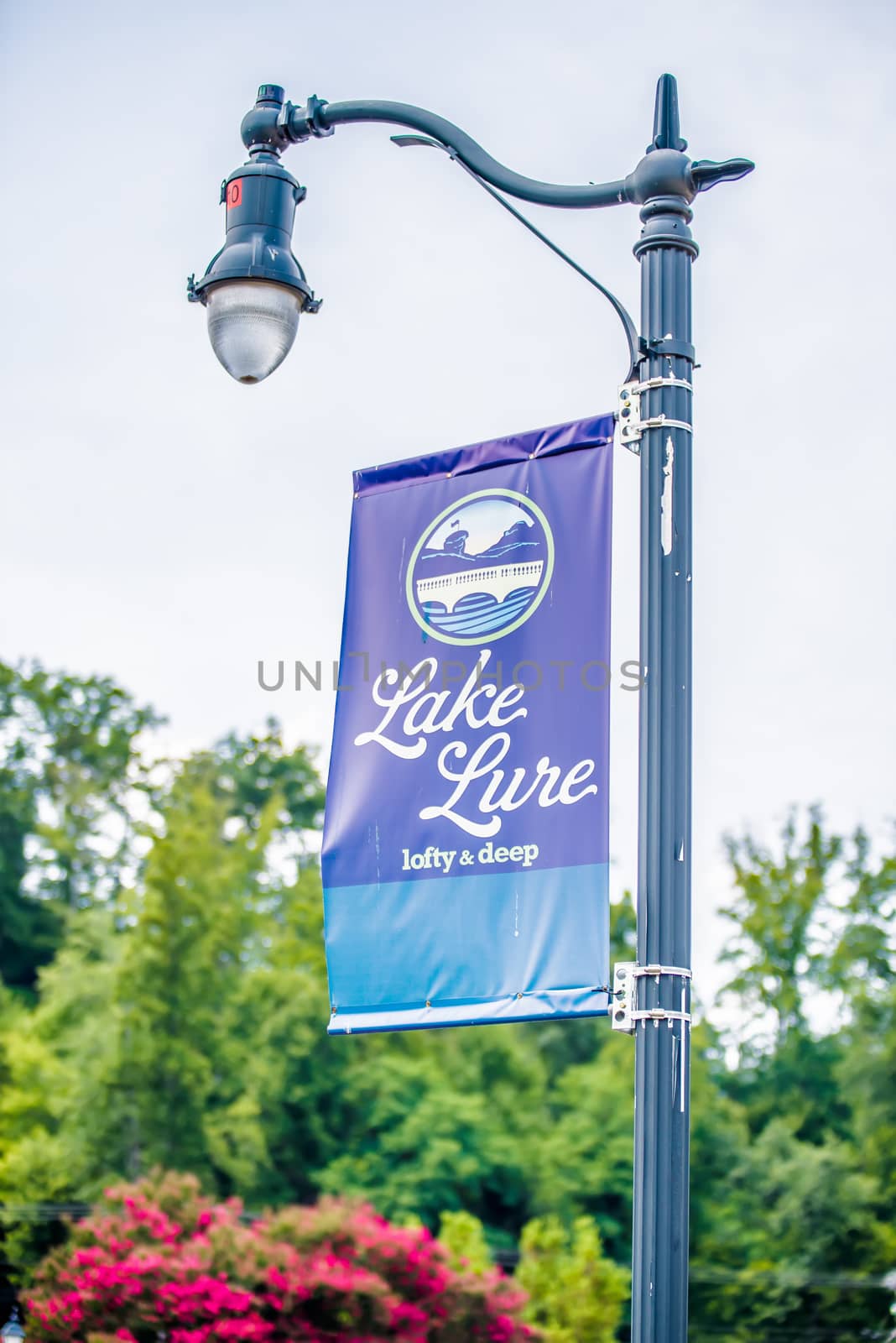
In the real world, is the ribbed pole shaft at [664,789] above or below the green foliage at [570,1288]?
above

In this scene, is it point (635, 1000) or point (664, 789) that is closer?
point (635, 1000)

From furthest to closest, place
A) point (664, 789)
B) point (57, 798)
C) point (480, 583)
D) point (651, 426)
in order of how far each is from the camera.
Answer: point (57, 798)
point (480, 583)
point (651, 426)
point (664, 789)

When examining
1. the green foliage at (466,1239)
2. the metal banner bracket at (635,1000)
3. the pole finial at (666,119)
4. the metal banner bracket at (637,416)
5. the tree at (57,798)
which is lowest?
the green foliage at (466,1239)

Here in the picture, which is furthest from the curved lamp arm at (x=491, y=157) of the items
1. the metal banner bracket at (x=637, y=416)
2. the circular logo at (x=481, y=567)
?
the circular logo at (x=481, y=567)

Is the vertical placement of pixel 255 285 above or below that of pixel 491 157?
below

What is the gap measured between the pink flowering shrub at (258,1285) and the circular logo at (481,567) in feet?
47.2

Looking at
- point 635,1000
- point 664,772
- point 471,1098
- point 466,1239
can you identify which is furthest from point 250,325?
point 471,1098

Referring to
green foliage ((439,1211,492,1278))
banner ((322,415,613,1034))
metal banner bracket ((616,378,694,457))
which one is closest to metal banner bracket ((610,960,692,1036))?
banner ((322,415,613,1034))

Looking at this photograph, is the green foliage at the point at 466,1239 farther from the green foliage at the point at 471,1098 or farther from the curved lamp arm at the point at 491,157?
the curved lamp arm at the point at 491,157

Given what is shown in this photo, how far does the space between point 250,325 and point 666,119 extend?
164 cm

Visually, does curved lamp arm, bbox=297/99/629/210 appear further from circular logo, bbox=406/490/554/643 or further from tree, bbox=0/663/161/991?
tree, bbox=0/663/161/991

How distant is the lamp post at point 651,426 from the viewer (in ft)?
15.8

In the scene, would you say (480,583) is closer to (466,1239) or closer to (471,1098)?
(466,1239)

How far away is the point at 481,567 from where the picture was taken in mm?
5914
